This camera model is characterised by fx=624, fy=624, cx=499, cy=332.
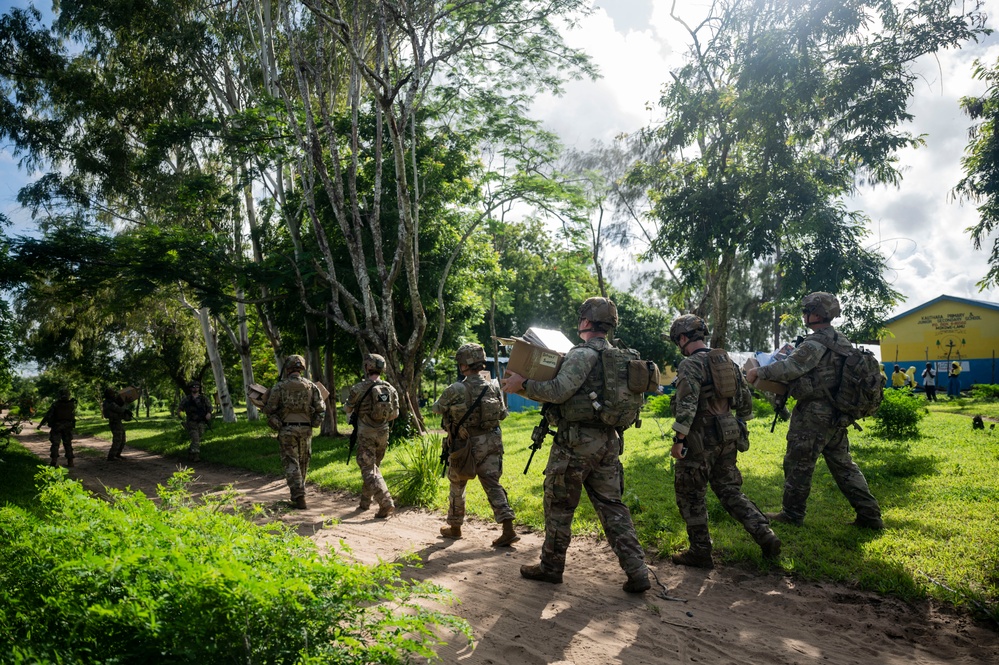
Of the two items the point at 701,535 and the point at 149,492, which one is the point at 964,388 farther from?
the point at 149,492

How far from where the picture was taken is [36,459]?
14836 millimetres

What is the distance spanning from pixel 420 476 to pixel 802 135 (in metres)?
8.33

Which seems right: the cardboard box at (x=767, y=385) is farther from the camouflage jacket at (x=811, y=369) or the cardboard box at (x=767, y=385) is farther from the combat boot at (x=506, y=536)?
the combat boot at (x=506, y=536)

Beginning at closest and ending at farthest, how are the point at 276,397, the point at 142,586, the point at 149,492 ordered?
the point at 142,586 → the point at 276,397 → the point at 149,492

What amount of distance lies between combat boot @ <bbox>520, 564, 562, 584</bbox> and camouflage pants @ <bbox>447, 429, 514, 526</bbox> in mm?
1154

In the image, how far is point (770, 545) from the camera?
215 inches

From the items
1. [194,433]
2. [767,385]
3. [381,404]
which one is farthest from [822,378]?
A: [194,433]

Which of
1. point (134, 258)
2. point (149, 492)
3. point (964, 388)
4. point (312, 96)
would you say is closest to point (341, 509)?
point (149, 492)

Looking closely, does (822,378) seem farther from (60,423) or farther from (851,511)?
(60,423)

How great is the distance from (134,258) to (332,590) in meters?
13.6

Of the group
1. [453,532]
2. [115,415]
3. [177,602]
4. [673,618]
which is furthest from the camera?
[115,415]

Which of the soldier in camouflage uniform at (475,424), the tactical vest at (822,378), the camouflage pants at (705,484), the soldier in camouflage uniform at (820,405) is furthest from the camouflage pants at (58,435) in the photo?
the tactical vest at (822,378)

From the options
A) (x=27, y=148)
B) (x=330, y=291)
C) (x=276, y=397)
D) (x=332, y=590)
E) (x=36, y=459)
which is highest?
(x=27, y=148)

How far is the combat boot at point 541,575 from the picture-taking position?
5.26m
